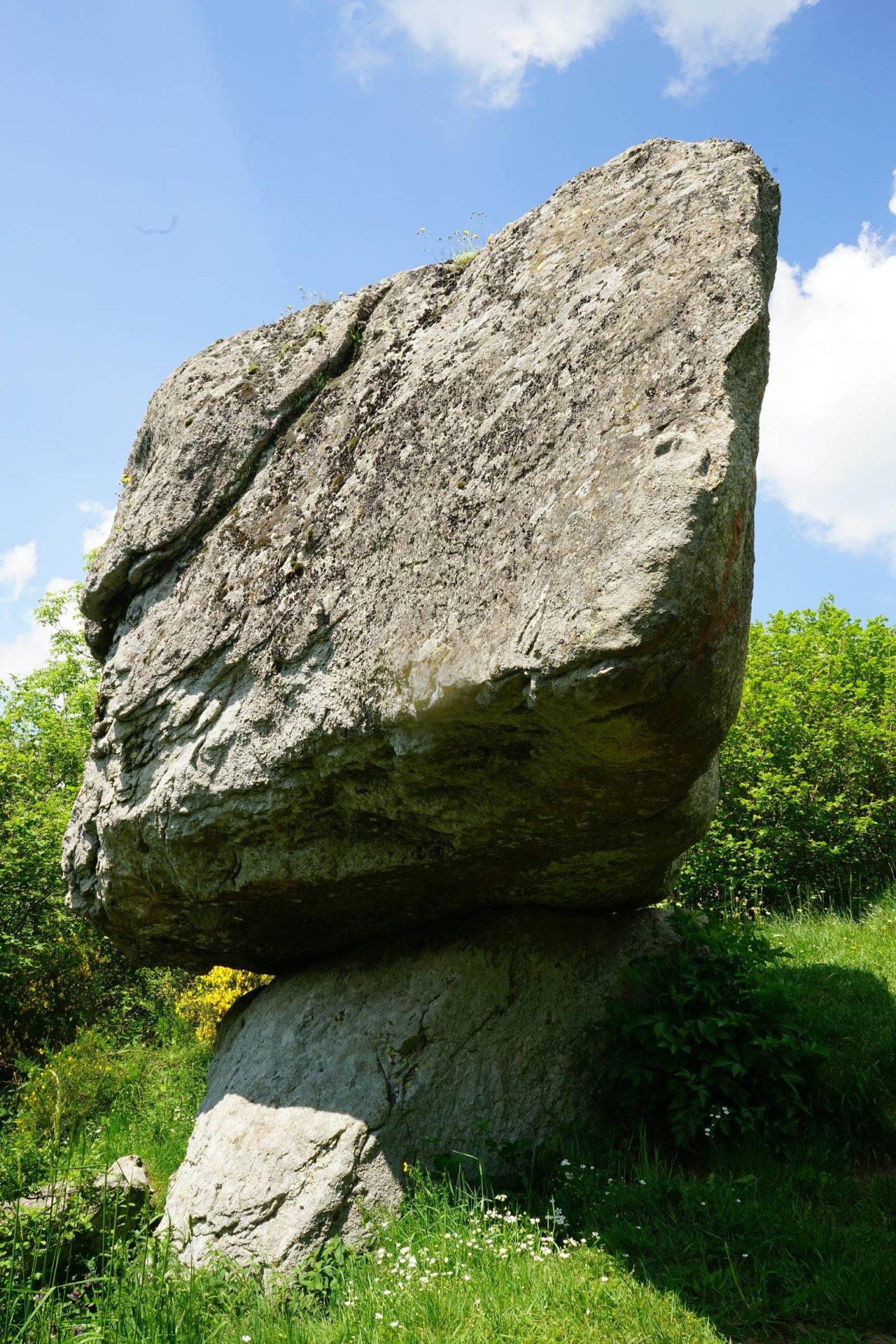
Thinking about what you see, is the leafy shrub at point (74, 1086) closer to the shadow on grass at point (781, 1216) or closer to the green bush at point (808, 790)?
the shadow on grass at point (781, 1216)

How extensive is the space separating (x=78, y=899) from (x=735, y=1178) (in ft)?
14.8

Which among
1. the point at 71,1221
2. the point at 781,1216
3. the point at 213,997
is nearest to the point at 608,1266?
the point at 781,1216

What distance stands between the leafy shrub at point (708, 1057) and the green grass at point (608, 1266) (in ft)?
0.51

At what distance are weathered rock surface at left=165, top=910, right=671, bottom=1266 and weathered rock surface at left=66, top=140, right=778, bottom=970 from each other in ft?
0.85

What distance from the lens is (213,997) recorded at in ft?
32.7

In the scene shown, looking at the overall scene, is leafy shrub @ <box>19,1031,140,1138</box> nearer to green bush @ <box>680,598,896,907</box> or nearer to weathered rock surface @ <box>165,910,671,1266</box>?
weathered rock surface @ <box>165,910,671,1266</box>

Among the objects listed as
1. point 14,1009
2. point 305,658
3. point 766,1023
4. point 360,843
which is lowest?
point 14,1009

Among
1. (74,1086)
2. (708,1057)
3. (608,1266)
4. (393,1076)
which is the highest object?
(708,1057)

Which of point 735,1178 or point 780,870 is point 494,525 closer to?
point 735,1178

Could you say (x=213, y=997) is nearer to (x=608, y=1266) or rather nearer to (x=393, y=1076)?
(x=393, y=1076)

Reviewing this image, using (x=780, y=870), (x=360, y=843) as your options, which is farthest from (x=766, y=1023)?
(x=780, y=870)

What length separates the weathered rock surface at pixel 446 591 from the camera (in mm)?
3723

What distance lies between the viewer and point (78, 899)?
21.3 feet

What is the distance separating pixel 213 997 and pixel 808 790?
22.6 feet
